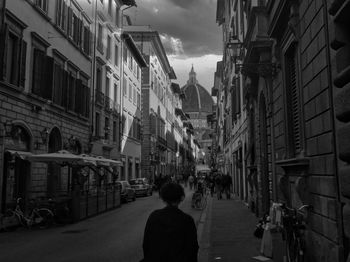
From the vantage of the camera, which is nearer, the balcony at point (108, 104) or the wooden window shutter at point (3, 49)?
the wooden window shutter at point (3, 49)

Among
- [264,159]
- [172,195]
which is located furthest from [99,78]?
[172,195]

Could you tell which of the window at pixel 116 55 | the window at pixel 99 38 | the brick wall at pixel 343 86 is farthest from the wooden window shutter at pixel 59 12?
the brick wall at pixel 343 86

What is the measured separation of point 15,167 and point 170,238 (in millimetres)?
16844

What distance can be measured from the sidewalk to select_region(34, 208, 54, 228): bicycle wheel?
17.4 feet

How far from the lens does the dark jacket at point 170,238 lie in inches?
166

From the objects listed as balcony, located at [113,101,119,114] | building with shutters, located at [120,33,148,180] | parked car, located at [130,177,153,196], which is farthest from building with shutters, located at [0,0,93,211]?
building with shutters, located at [120,33,148,180]

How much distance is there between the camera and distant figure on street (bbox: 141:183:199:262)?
4215 millimetres

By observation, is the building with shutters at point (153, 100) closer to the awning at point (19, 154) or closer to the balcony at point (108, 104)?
the balcony at point (108, 104)

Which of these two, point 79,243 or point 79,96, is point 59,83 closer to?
point 79,96

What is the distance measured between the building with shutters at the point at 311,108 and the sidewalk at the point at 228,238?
140 centimetres

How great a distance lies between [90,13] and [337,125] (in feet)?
87.8

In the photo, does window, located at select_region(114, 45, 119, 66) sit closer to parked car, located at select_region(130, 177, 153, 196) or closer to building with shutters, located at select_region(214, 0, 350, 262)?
parked car, located at select_region(130, 177, 153, 196)

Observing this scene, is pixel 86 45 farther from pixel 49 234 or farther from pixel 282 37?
pixel 282 37

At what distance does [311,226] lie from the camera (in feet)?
27.5
